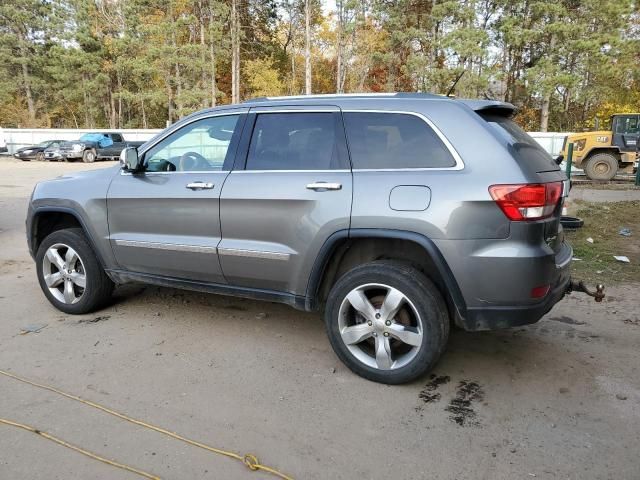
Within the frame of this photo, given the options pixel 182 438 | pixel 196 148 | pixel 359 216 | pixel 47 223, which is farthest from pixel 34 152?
pixel 182 438

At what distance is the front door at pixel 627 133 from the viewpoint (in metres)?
17.5

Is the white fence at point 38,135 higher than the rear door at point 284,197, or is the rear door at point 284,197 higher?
the white fence at point 38,135

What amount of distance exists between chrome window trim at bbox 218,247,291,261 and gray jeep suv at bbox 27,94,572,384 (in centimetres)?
1

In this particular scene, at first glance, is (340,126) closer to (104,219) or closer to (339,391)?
(339,391)

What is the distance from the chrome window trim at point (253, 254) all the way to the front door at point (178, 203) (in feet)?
0.36

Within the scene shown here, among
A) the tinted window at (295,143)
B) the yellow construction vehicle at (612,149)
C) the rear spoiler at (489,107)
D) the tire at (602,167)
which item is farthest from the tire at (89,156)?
the rear spoiler at (489,107)

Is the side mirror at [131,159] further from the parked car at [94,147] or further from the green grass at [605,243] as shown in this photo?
the parked car at [94,147]

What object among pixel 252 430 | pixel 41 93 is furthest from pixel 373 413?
pixel 41 93

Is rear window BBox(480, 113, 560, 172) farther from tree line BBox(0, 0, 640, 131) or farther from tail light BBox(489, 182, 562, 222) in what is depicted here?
tree line BBox(0, 0, 640, 131)

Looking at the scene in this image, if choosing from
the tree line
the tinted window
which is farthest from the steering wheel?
the tree line

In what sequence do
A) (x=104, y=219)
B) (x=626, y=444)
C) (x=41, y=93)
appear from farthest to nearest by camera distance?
(x=41, y=93) < (x=104, y=219) < (x=626, y=444)

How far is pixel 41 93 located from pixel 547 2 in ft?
153

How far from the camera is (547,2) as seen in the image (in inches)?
1230

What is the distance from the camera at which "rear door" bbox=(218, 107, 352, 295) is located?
337cm
